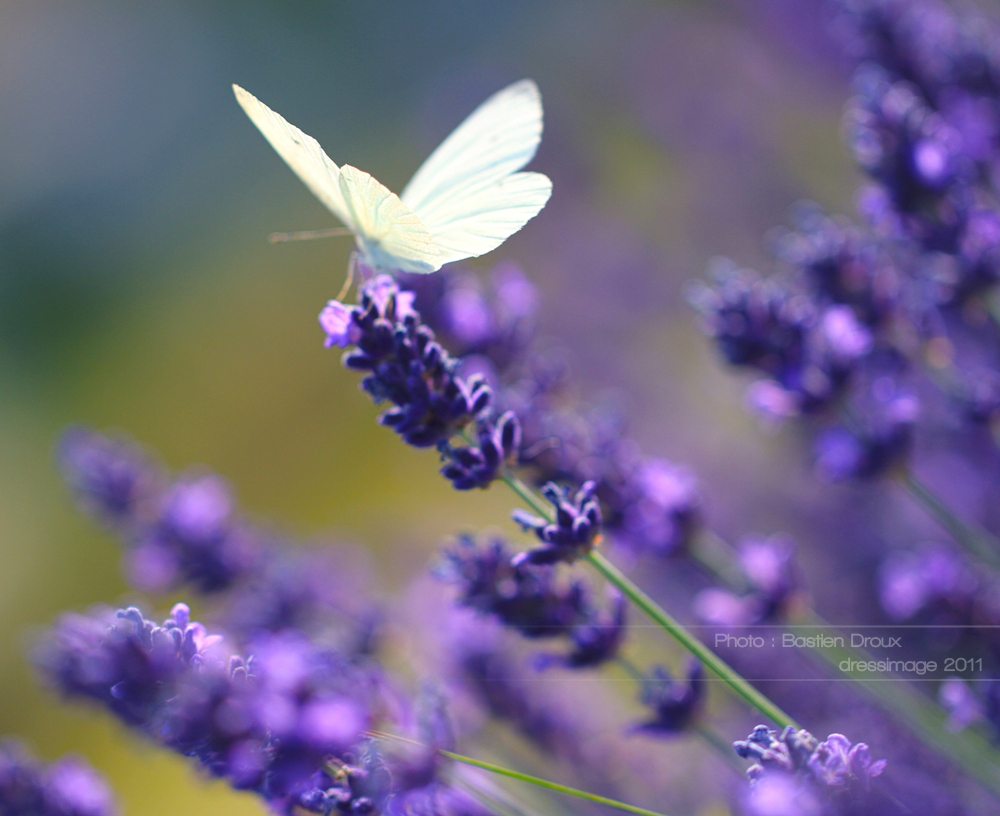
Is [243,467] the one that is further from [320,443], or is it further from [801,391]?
[801,391]

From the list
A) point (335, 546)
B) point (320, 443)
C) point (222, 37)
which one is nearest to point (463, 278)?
point (335, 546)

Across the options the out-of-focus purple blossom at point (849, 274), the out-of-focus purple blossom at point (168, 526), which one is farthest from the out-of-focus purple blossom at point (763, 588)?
the out-of-focus purple blossom at point (168, 526)

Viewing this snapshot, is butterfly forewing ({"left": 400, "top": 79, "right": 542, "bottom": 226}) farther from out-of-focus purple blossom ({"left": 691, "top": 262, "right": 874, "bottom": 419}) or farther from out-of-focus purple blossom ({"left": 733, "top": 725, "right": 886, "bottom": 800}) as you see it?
out-of-focus purple blossom ({"left": 733, "top": 725, "right": 886, "bottom": 800})

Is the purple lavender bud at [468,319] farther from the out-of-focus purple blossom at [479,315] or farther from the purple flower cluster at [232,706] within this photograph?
the purple flower cluster at [232,706]

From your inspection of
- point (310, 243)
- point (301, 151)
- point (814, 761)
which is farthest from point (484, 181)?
point (310, 243)

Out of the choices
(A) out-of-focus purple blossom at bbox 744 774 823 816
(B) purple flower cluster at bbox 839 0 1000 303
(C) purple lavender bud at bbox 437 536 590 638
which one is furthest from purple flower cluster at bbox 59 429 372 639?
(B) purple flower cluster at bbox 839 0 1000 303

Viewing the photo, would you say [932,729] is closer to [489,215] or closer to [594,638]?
[594,638]
